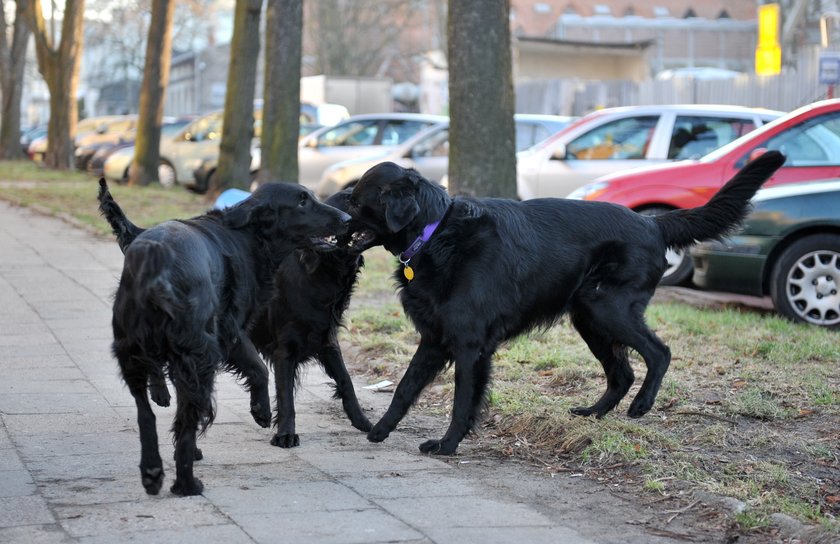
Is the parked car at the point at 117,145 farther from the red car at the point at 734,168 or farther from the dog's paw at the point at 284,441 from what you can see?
the dog's paw at the point at 284,441

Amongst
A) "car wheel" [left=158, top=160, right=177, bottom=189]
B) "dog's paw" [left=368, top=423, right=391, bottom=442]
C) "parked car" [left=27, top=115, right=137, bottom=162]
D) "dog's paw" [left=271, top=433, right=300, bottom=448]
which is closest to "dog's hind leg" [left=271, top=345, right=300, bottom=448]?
"dog's paw" [left=271, top=433, right=300, bottom=448]

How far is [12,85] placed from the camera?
123ft

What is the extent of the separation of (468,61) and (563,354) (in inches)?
179

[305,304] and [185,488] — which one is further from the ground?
[305,304]

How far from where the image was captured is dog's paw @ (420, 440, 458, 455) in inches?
220

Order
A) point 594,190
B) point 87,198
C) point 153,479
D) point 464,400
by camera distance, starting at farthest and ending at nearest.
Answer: point 87,198, point 594,190, point 464,400, point 153,479

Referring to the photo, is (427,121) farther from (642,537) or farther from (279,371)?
(642,537)

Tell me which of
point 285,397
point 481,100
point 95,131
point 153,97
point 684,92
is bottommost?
point 285,397

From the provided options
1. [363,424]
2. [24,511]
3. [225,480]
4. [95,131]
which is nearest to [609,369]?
[363,424]

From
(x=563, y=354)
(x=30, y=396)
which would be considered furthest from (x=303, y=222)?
(x=563, y=354)

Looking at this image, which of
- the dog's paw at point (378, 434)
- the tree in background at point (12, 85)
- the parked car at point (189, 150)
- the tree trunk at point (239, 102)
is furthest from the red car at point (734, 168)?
the tree in background at point (12, 85)

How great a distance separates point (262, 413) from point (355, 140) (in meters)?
15.5

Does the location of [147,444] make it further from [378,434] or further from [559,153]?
[559,153]

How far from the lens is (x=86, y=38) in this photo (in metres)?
77.1
